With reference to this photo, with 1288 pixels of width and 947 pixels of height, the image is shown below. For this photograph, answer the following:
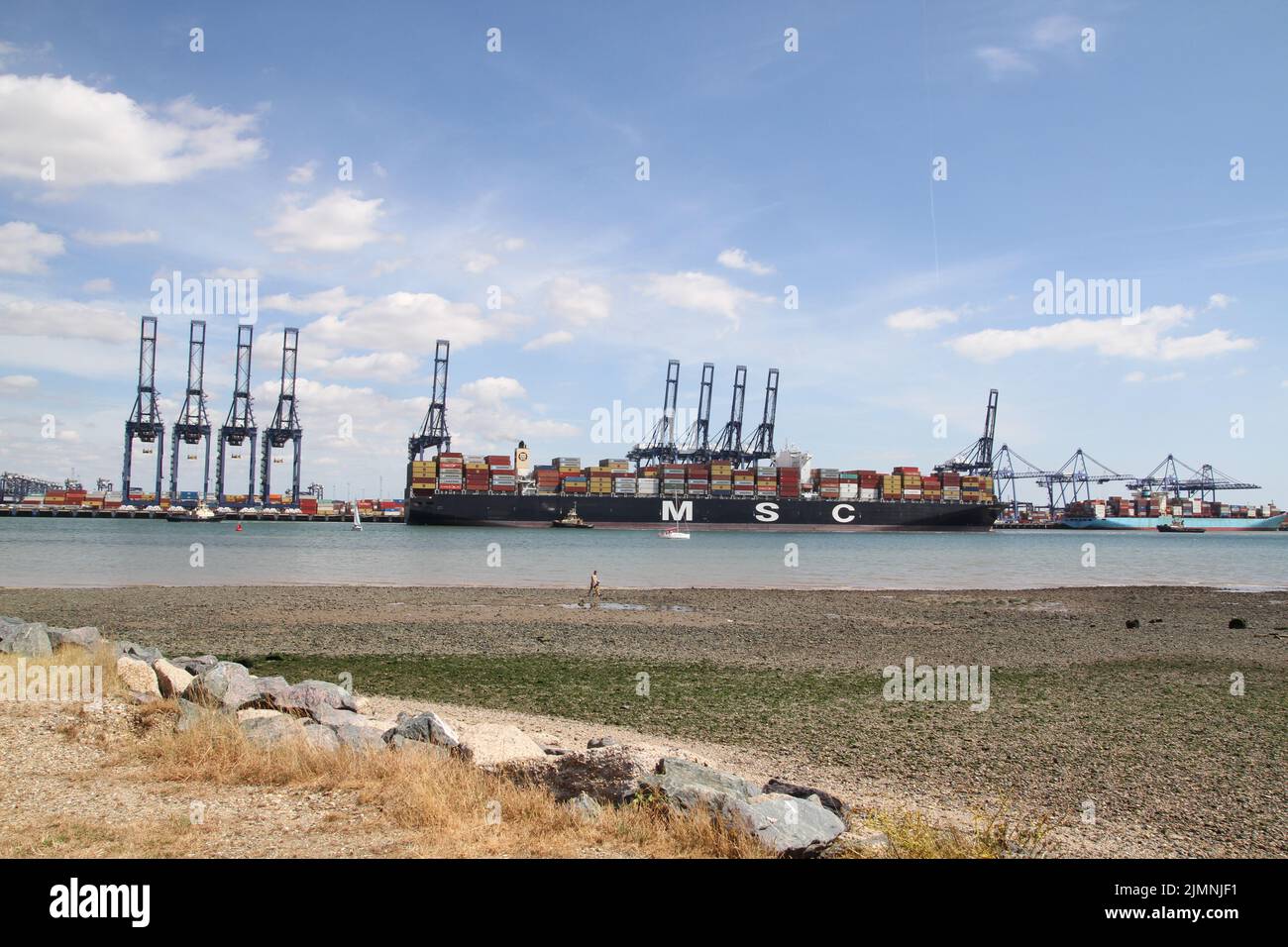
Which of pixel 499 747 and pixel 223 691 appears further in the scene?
pixel 223 691

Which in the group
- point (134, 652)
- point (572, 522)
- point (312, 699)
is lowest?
point (572, 522)

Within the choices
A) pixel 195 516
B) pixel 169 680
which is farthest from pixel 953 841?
pixel 195 516

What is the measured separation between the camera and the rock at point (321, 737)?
6.19 m

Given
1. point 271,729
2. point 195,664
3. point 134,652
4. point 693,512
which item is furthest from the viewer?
point 693,512

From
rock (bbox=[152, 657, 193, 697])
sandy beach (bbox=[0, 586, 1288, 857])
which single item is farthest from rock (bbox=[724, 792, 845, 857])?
rock (bbox=[152, 657, 193, 697])

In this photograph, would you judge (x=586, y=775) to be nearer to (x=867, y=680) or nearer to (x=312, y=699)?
(x=312, y=699)

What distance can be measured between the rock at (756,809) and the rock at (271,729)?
2.87 m

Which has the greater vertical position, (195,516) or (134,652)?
(134,652)

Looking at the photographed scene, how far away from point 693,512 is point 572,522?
14.0 meters

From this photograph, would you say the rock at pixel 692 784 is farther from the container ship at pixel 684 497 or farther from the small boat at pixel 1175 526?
the small boat at pixel 1175 526

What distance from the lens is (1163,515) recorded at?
444ft

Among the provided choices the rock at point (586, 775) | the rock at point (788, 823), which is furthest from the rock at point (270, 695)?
the rock at point (788, 823)
